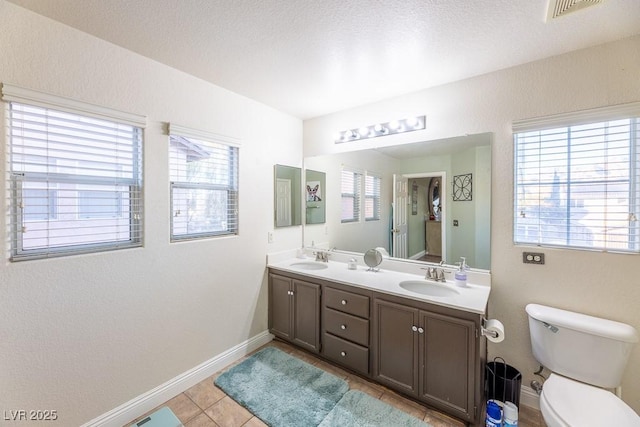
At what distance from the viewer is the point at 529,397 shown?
1858 mm

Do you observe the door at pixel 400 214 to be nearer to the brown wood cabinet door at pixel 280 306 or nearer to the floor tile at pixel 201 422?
the brown wood cabinet door at pixel 280 306


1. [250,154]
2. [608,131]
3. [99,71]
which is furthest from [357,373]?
[99,71]

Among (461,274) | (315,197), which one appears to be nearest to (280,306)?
(315,197)

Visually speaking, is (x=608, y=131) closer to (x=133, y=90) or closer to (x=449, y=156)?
(x=449, y=156)

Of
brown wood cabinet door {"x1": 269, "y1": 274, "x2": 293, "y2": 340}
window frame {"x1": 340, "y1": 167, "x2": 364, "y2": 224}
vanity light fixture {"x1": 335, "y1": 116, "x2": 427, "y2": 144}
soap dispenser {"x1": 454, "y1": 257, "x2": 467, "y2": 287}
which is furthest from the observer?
window frame {"x1": 340, "y1": 167, "x2": 364, "y2": 224}

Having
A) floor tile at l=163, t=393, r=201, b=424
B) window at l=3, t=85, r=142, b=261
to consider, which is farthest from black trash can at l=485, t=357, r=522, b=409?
window at l=3, t=85, r=142, b=261

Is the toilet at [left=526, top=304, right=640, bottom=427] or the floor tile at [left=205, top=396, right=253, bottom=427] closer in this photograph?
the toilet at [left=526, top=304, right=640, bottom=427]

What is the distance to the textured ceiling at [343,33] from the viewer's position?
1335 millimetres

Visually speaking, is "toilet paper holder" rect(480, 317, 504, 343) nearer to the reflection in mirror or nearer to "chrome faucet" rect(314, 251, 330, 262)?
"chrome faucet" rect(314, 251, 330, 262)

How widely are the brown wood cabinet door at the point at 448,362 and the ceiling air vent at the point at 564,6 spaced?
175cm

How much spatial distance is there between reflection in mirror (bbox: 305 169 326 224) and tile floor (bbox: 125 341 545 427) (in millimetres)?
1601

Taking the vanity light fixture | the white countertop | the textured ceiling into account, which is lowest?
the white countertop

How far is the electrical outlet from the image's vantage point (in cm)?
181

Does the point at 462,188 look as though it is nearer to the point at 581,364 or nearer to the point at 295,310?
the point at 581,364
